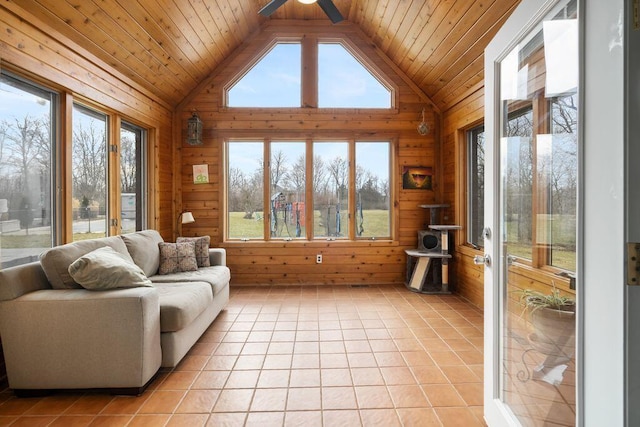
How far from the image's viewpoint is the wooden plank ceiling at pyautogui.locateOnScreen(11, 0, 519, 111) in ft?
9.71

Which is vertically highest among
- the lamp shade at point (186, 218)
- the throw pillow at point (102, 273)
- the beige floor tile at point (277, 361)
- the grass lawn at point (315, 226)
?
the lamp shade at point (186, 218)

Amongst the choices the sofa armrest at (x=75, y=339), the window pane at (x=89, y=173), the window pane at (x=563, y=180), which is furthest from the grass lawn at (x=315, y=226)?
the window pane at (x=563, y=180)

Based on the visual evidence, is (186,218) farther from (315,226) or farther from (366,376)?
(366,376)

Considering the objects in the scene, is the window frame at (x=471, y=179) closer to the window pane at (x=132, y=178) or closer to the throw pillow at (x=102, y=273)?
the throw pillow at (x=102, y=273)

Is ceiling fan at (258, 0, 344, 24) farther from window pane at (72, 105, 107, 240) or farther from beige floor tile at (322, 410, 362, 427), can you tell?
beige floor tile at (322, 410, 362, 427)

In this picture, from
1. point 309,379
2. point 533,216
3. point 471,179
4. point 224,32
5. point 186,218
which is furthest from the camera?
point 186,218

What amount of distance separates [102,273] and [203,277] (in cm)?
119

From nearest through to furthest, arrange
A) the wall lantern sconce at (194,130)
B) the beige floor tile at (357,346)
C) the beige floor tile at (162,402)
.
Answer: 1. the beige floor tile at (162,402)
2. the beige floor tile at (357,346)
3. the wall lantern sconce at (194,130)

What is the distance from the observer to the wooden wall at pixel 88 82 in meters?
2.40

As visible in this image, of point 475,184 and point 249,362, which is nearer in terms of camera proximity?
point 249,362

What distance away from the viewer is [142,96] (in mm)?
4219

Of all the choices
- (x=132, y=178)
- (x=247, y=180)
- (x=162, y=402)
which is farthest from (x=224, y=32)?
(x=162, y=402)

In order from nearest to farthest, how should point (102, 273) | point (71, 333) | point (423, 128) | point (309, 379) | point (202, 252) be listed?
point (71, 333) → point (102, 273) → point (309, 379) → point (202, 252) → point (423, 128)

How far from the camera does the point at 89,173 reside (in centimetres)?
343
